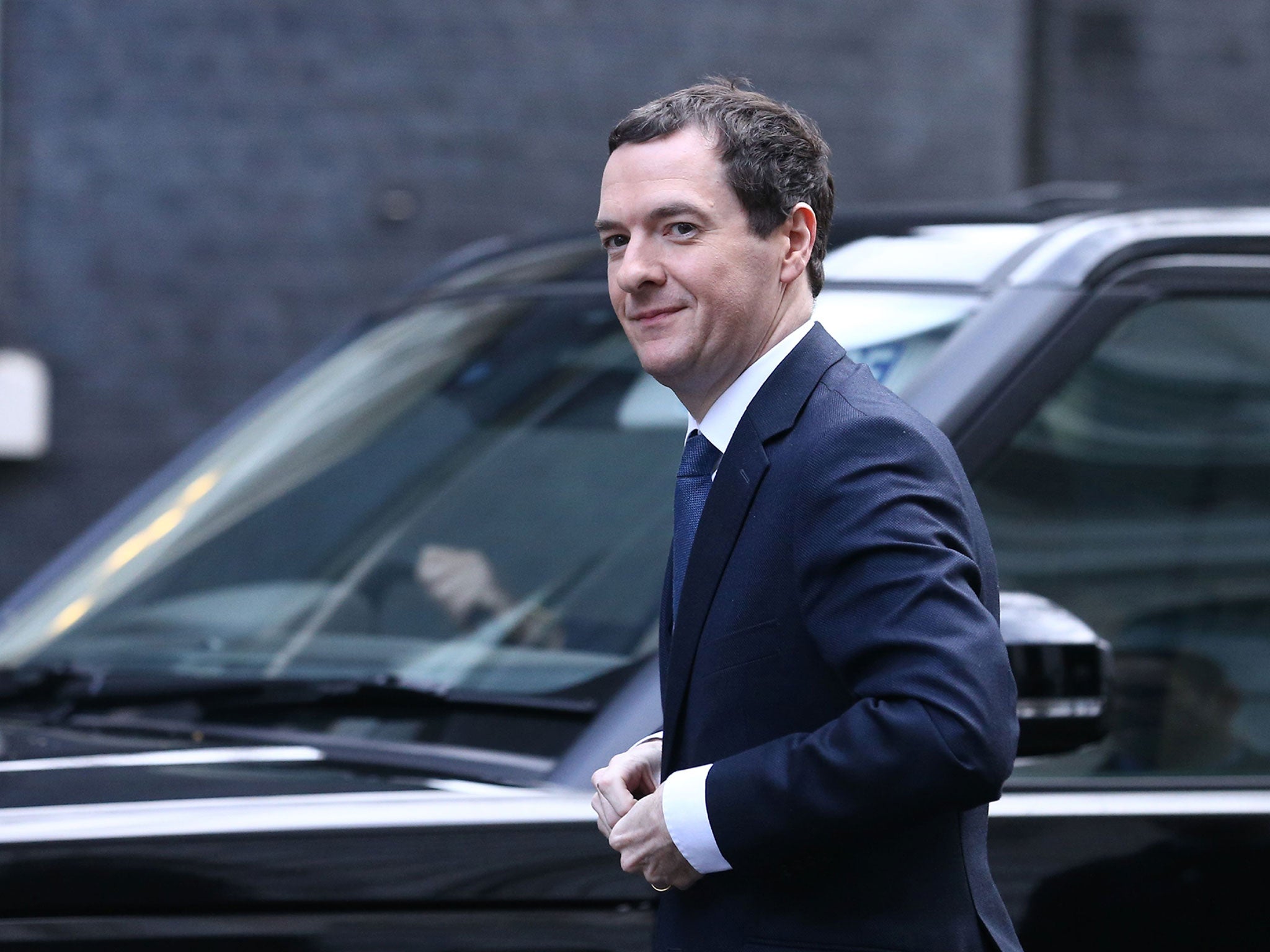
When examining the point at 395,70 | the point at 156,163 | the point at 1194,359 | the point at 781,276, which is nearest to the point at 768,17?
the point at 395,70

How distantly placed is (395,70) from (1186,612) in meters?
5.30

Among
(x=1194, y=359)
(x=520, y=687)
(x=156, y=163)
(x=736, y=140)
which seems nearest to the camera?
(x=736, y=140)

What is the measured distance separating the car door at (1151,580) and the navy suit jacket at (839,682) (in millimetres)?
592

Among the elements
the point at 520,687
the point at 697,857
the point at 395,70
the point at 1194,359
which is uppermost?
the point at 395,70

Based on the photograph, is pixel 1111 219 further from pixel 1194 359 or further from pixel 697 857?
pixel 697 857

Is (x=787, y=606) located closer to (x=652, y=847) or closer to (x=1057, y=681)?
(x=652, y=847)

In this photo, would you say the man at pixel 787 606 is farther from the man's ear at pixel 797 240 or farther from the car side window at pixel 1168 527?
the car side window at pixel 1168 527

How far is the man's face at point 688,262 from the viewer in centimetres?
145

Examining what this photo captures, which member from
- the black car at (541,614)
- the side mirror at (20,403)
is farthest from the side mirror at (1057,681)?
the side mirror at (20,403)

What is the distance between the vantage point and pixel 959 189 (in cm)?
786

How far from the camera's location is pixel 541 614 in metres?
2.56

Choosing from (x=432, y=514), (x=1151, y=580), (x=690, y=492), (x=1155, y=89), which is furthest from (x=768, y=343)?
(x=1155, y=89)

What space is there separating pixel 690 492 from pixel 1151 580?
4.18ft

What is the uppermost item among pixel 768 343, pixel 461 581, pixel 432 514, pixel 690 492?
pixel 432 514
